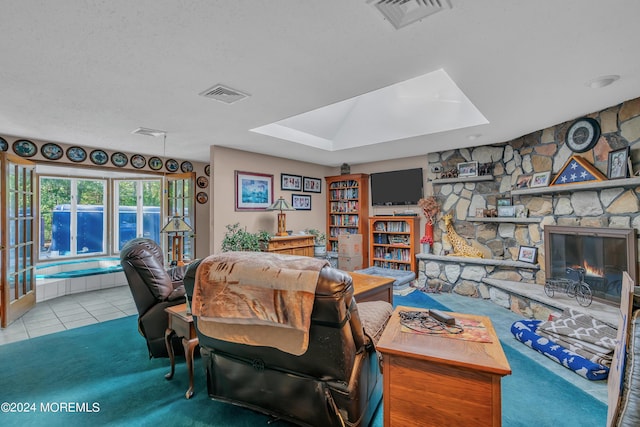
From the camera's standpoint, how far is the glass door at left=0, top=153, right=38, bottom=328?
338cm

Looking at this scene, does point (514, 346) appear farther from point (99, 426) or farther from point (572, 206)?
point (99, 426)

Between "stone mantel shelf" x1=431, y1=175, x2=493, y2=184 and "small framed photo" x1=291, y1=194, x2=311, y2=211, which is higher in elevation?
"stone mantel shelf" x1=431, y1=175, x2=493, y2=184

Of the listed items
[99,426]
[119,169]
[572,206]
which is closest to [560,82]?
[572,206]

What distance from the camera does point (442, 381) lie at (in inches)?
50.0

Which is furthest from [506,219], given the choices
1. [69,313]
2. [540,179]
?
[69,313]

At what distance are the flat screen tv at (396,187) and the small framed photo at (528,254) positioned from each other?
179 cm

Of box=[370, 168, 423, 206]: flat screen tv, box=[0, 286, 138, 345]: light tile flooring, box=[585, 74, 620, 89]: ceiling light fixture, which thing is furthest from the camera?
box=[370, 168, 423, 206]: flat screen tv

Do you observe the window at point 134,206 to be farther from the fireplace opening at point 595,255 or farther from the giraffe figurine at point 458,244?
the fireplace opening at point 595,255

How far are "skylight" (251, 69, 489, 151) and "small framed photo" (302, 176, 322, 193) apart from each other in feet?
4.03

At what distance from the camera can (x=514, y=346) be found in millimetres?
2734

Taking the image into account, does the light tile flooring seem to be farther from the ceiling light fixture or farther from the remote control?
the ceiling light fixture

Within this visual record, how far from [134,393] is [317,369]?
1.52 m

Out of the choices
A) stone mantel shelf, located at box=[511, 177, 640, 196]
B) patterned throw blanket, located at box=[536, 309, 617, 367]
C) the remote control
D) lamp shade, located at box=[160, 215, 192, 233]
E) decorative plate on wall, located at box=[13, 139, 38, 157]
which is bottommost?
patterned throw blanket, located at box=[536, 309, 617, 367]

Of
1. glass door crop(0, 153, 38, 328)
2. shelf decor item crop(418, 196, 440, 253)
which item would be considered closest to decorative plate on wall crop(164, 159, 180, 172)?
glass door crop(0, 153, 38, 328)
